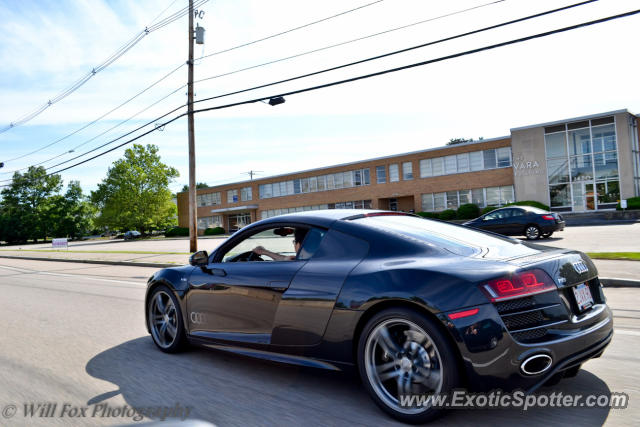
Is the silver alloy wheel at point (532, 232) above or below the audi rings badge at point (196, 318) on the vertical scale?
above

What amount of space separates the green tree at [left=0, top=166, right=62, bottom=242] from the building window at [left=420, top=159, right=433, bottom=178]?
6622 cm

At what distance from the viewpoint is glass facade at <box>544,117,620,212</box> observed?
3341cm

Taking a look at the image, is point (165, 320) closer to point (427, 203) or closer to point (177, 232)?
point (427, 203)

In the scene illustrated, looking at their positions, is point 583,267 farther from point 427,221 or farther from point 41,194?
point 41,194

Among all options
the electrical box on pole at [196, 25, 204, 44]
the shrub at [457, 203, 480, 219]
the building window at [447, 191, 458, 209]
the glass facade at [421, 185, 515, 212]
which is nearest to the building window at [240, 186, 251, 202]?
the glass facade at [421, 185, 515, 212]

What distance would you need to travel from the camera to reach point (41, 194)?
83.3m

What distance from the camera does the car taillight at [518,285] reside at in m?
2.56

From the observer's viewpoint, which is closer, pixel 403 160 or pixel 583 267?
pixel 583 267

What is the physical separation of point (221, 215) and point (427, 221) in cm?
6489

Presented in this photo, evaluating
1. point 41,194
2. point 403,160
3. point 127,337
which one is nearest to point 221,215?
point 403,160

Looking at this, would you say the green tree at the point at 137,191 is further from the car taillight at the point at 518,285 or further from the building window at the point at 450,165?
the car taillight at the point at 518,285

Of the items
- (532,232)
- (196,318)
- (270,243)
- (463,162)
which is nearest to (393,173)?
(463,162)

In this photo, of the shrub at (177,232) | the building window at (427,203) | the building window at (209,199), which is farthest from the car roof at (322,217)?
the building window at (209,199)

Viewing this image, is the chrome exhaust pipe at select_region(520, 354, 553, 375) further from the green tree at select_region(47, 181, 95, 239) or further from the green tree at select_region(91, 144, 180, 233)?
the green tree at select_region(47, 181, 95, 239)
